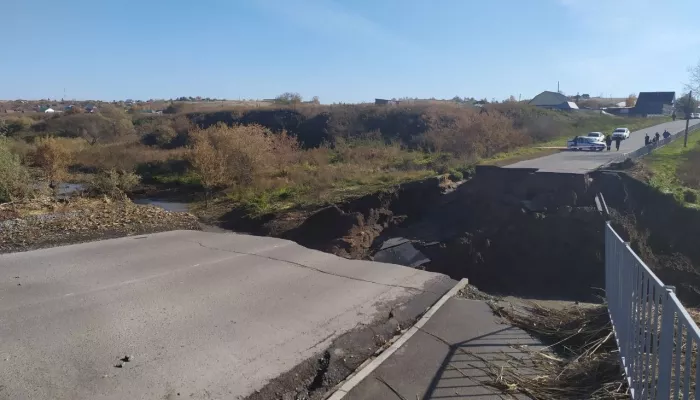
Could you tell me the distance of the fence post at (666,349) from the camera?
3.92 meters

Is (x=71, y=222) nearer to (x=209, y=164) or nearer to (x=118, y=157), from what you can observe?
(x=209, y=164)

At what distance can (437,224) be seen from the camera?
1972 centimetres

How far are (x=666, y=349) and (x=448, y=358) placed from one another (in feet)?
9.69

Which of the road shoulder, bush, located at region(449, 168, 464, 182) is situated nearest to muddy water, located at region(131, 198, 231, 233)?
bush, located at region(449, 168, 464, 182)

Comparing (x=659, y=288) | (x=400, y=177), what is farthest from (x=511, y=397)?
(x=400, y=177)

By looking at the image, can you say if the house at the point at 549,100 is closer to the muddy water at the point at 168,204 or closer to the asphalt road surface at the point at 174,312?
the muddy water at the point at 168,204

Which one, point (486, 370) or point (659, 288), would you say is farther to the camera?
point (486, 370)

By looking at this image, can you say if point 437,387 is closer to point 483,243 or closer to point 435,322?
point 435,322

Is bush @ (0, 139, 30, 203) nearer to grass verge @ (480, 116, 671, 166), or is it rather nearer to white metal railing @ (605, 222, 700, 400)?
white metal railing @ (605, 222, 700, 400)

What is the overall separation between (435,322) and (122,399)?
4150 mm

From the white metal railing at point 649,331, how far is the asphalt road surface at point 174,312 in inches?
131

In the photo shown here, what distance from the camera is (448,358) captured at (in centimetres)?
658

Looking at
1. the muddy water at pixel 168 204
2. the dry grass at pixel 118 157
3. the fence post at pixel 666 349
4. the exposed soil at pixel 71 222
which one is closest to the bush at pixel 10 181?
the exposed soil at pixel 71 222

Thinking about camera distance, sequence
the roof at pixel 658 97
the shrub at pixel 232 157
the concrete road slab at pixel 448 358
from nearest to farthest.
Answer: the concrete road slab at pixel 448 358
the shrub at pixel 232 157
the roof at pixel 658 97
